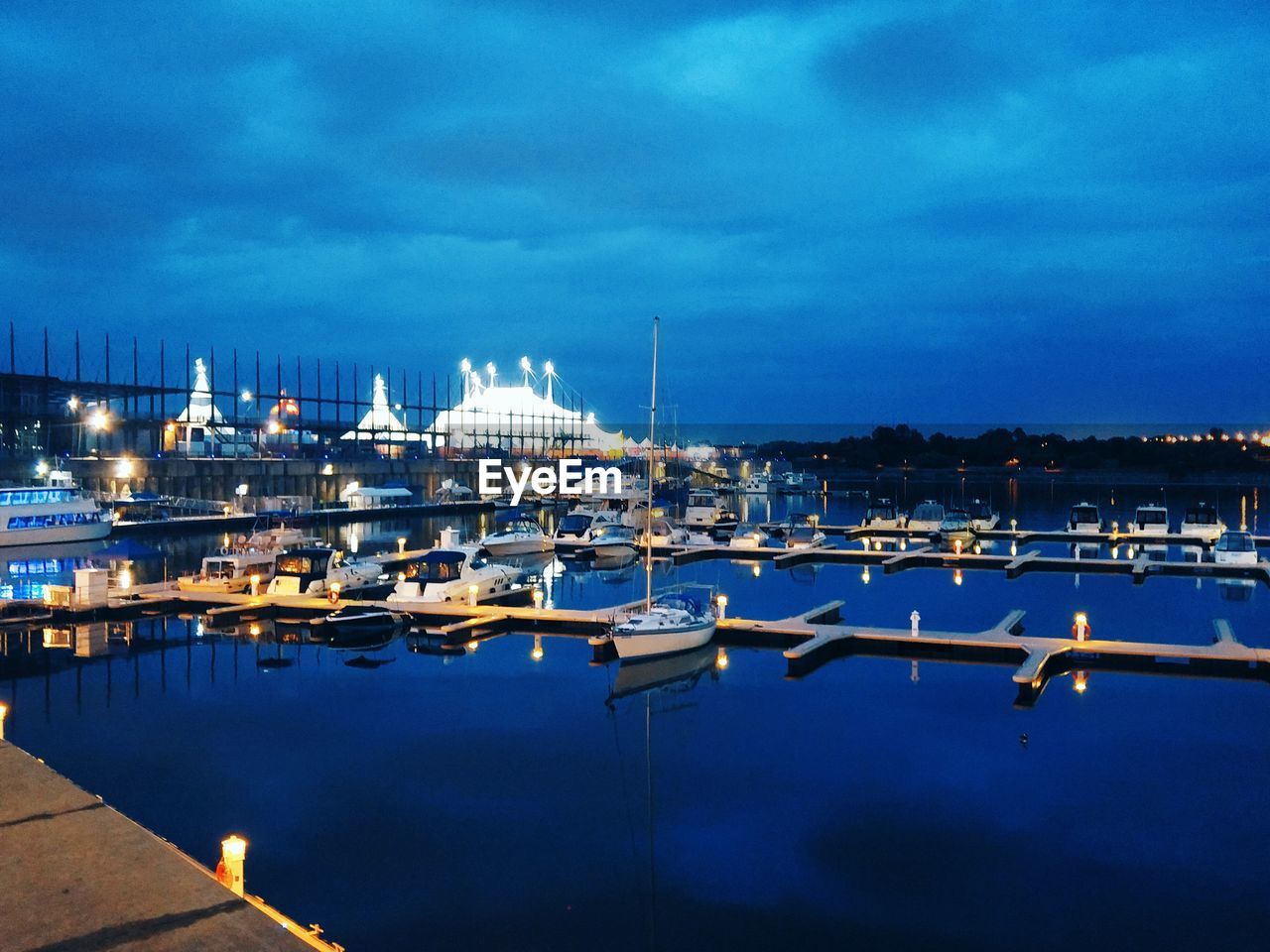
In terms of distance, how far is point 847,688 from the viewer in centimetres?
2461

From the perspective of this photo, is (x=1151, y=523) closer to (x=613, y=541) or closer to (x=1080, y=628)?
(x=613, y=541)

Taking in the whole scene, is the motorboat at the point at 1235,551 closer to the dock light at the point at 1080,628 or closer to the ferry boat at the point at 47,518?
the dock light at the point at 1080,628

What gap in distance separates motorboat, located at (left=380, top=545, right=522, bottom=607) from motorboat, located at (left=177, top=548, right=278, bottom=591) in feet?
17.8

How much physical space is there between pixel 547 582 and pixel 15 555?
99.2 feet

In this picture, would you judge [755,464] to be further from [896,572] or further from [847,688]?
[847,688]

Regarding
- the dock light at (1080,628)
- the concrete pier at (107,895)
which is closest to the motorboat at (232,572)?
the dock light at (1080,628)

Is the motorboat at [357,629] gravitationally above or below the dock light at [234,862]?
below

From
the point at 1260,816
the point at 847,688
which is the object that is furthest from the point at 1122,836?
the point at 847,688

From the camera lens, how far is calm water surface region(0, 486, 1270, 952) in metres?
12.9

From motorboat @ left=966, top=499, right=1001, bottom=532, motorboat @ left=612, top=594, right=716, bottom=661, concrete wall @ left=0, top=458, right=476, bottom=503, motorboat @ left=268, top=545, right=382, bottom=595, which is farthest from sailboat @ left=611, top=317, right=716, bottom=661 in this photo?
concrete wall @ left=0, top=458, right=476, bottom=503

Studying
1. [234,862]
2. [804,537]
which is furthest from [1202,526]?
[234,862]

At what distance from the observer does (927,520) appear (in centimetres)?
6512

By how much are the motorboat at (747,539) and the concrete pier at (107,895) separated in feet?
145

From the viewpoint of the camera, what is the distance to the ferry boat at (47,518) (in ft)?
188
